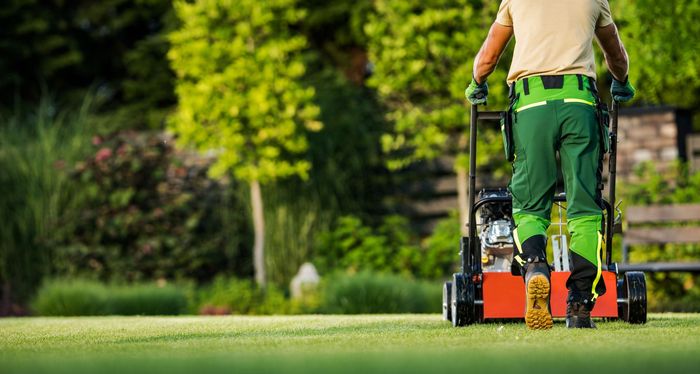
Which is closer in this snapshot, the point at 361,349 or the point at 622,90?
the point at 361,349

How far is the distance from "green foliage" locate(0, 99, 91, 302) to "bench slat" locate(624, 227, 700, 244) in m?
5.94

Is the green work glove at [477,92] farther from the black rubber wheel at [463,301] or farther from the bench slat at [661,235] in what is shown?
the bench slat at [661,235]

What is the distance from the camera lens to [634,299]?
595 centimetres

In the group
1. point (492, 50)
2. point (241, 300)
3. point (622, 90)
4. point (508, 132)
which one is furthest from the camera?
point (241, 300)

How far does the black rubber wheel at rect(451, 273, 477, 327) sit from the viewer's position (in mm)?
5984

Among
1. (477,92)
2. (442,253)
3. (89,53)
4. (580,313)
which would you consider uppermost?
(89,53)

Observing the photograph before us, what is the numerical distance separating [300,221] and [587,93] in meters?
8.41

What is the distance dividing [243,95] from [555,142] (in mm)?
8066

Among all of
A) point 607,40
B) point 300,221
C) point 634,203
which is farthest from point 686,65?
point 607,40

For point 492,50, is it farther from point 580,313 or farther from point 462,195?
point 462,195

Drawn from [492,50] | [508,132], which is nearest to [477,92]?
[492,50]

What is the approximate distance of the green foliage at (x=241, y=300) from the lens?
39.5ft

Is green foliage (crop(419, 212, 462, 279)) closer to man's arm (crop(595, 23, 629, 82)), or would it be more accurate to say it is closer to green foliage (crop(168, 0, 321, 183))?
green foliage (crop(168, 0, 321, 183))

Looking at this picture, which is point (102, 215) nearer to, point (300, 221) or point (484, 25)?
point (300, 221)
